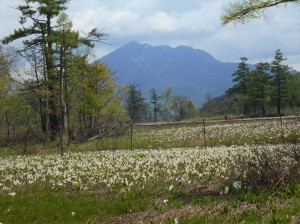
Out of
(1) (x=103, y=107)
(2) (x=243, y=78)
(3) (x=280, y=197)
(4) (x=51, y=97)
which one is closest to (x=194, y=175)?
(3) (x=280, y=197)

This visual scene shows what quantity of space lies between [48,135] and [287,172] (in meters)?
31.6

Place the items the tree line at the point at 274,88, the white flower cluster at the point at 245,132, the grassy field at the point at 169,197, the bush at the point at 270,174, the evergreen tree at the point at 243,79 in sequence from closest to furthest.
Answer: the grassy field at the point at 169,197, the bush at the point at 270,174, the white flower cluster at the point at 245,132, the tree line at the point at 274,88, the evergreen tree at the point at 243,79

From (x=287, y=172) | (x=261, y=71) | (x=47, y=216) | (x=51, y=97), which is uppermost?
(x=261, y=71)

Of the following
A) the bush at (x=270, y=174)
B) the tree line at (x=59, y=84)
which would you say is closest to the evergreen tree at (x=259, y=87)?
the tree line at (x=59, y=84)

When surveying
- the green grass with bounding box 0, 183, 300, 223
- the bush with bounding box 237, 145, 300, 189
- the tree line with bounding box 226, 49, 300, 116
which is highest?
the tree line with bounding box 226, 49, 300, 116

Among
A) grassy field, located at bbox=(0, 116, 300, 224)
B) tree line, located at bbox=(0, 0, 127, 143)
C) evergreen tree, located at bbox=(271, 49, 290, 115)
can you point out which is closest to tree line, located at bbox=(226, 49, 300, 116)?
evergreen tree, located at bbox=(271, 49, 290, 115)

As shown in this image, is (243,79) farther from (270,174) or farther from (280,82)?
(270,174)

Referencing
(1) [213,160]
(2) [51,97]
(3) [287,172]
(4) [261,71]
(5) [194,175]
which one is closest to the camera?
(3) [287,172]

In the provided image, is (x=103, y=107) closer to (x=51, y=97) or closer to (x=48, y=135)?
(x=51, y=97)

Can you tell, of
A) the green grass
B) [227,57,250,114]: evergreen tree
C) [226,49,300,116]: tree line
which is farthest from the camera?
[227,57,250,114]: evergreen tree

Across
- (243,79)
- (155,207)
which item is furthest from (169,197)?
Answer: (243,79)

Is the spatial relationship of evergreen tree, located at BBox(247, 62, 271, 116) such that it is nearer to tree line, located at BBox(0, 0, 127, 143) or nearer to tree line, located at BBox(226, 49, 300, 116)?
tree line, located at BBox(226, 49, 300, 116)

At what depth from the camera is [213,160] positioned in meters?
14.2

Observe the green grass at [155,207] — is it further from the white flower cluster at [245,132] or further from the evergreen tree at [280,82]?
the evergreen tree at [280,82]
